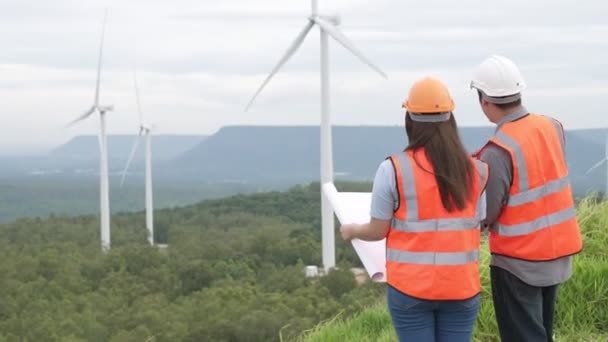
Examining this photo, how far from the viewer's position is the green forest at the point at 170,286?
3975 centimetres

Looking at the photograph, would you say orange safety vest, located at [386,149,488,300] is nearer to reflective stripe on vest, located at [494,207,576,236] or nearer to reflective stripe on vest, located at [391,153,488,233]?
reflective stripe on vest, located at [391,153,488,233]

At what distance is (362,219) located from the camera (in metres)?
5.71

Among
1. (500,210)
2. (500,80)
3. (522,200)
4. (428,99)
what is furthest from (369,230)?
(500,80)

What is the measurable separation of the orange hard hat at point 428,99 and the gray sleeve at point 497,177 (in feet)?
1.71

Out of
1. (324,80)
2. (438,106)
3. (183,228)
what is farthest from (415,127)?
(183,228)

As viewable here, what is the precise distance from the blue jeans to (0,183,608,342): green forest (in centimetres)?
276

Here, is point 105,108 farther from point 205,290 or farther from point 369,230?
point 369,230

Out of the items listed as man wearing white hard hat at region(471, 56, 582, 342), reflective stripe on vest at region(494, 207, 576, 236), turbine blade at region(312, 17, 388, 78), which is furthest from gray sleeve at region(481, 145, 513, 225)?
turbine blade at region(312, 17, 388, 78)

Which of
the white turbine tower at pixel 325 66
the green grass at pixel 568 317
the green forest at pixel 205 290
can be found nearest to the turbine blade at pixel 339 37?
the white turbine tower at pixel 325 66

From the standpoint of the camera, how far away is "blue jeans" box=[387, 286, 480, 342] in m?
5.06

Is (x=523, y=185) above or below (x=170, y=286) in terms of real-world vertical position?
above

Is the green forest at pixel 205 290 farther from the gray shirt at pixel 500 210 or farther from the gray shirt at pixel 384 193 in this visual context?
the gray shirt at pixel 384 193

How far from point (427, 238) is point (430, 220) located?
95mm

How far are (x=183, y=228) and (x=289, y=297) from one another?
51156mm
